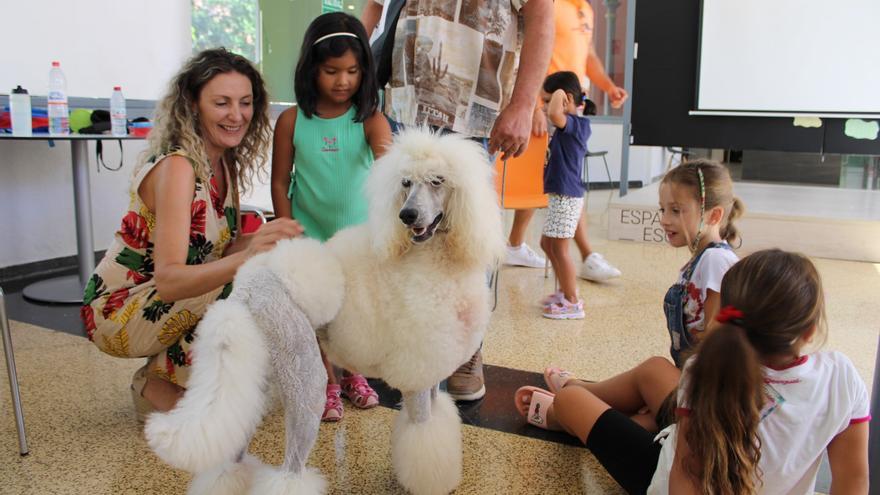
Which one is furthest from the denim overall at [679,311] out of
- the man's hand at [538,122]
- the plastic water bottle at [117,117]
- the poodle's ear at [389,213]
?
the plastic water bottle at [117,117]

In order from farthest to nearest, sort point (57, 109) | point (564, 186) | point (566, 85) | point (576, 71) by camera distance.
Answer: point (576, 71)
point (566, 85)
point (564, 186)
point (57, 109)

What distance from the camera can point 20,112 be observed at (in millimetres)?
2869

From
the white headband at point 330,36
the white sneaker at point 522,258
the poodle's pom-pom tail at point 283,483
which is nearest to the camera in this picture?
the poodle's pom-pom tail at point 283,483

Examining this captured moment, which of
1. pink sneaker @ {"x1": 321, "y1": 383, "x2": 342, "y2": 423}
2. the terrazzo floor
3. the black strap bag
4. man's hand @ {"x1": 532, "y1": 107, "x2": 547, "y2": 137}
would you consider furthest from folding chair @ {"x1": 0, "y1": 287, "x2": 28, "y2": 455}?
man's hand @ {"x1": 532, "y1": 107, "x2": 547, "y2": 137}

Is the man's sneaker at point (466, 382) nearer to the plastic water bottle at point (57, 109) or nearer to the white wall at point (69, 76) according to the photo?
the plastic water bottle at point (57, 109)

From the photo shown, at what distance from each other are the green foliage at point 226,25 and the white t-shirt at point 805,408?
372 centimetres

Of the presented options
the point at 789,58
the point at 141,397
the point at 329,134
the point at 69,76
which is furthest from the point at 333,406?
the point at 789,58

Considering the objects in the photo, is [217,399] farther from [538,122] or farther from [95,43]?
[95,43]

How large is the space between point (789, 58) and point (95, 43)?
4735mm

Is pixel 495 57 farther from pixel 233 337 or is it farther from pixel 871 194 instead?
pixel 871 194

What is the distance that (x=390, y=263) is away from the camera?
1373mm

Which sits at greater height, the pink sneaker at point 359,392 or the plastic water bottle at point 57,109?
the plastic water bottle at point 57,109

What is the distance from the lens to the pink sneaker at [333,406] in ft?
6.35

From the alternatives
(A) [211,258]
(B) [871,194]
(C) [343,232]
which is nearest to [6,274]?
(A) [211,258]
